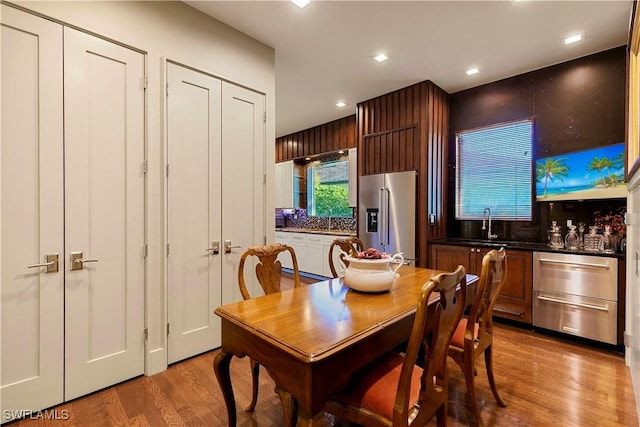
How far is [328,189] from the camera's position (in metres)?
6.32

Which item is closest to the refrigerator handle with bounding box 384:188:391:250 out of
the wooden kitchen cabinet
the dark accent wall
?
the wooden kitchen cabinet

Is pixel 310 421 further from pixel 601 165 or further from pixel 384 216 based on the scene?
pixel 601 165

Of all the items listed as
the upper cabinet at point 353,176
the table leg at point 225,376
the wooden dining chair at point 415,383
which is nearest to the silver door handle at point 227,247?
the table leg at point 225,376

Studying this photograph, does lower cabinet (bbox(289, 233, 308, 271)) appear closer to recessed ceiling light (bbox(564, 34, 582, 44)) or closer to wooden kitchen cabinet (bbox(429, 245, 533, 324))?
wooden kitchen cabinet (bbox(429, 245, 533, 324))

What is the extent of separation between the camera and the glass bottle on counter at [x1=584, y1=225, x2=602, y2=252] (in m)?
2.99

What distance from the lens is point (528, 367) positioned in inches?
97.7

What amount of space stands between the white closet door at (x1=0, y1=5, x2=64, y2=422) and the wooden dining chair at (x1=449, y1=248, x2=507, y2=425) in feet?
8.41

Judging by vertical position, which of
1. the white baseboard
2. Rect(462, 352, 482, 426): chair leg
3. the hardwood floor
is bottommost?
the hardwood floor

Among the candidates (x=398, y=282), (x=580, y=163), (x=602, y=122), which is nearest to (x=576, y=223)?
(x=580, y=163)

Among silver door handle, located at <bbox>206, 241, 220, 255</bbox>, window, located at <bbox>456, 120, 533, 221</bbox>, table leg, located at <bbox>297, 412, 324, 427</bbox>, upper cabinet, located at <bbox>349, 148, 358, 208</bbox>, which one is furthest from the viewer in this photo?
upper cabinet, located at <bbox>349, 148, 358, 208</bbox>

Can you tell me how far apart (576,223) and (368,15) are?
10.2 ft

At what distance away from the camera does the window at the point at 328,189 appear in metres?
6.02

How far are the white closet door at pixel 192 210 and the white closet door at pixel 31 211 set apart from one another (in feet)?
2.29

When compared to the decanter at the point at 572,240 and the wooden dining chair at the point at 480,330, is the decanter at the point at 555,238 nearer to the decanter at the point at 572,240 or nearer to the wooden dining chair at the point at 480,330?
the decanter at the point at 572,240
